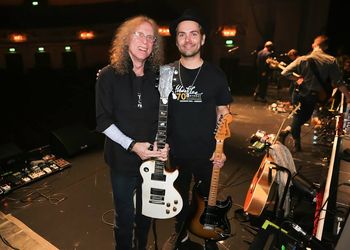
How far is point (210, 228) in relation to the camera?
2547 millimetres

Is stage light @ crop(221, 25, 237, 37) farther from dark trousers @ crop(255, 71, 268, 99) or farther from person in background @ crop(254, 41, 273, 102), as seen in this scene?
dark trousers @ crop(255, 71, 268, 99)

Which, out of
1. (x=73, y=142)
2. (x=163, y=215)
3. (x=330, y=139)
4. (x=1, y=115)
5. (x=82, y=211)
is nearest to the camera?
(x=163, y=215)

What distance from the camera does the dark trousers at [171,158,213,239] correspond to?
258 cm

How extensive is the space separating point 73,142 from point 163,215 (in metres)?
3.15

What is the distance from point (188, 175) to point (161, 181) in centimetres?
46

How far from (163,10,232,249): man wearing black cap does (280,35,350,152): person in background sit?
3061mm

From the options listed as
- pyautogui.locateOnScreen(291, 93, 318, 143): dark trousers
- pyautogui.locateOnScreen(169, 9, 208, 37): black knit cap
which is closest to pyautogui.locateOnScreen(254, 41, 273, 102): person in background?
pyautogui.locateOnScreen(291, 93, 318, 143): dark trousers

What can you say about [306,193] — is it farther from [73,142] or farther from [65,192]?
[73,142]

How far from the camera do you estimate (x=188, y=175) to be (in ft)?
8.79

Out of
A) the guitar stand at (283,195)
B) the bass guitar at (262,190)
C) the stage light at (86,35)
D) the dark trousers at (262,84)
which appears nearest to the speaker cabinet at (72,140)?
the bass guitar at (262,190)

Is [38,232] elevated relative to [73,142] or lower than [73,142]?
lower

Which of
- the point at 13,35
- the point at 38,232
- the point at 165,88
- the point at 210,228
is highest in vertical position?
Result: the point at 13,35

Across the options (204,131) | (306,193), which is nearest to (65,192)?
(204,131)

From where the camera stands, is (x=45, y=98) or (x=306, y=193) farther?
(x=45, y=98)
